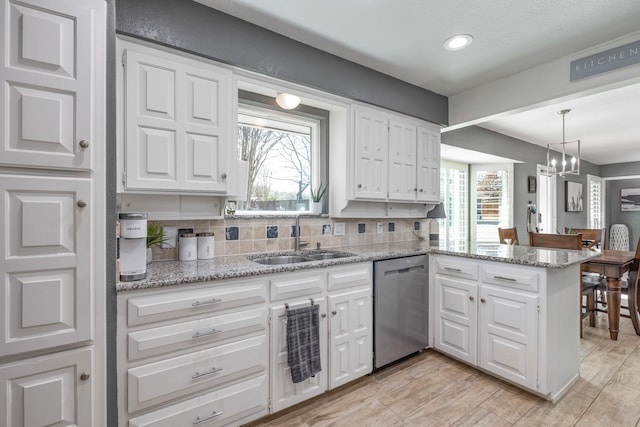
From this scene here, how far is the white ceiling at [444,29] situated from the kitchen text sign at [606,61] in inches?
3.6

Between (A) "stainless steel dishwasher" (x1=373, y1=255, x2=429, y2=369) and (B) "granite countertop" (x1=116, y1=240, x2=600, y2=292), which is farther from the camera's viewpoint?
(A) "stainless steel dishwasher" (x1=373, y1=255, x2=429, y2=369)

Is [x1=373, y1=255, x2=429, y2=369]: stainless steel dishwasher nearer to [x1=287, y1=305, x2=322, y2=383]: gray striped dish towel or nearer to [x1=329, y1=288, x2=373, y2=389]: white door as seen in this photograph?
[x1=329, y1=288, x2=373, y2=389]: white door

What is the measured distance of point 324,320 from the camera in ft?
6.67

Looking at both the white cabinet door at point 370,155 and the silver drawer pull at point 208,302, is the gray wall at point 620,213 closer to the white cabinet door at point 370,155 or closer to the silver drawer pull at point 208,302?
the white cabinet door at point 370,155

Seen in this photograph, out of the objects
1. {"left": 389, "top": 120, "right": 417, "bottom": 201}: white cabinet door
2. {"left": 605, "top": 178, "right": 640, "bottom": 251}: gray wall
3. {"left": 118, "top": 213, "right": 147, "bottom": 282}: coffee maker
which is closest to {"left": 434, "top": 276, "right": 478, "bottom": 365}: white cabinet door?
{"left": 389, "top": 120, "right": 417, "bottom": 201}: white cabinet door

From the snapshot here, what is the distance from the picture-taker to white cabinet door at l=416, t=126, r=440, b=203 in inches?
122

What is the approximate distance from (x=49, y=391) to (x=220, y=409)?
2.50 ft

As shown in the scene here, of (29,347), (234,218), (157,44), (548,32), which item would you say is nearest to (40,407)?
(29,347)

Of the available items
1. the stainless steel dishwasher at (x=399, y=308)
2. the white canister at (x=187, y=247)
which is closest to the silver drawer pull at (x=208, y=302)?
the white canister at (x=187, y=247)

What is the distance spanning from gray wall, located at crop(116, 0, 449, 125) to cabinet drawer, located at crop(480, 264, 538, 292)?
5.17 feet

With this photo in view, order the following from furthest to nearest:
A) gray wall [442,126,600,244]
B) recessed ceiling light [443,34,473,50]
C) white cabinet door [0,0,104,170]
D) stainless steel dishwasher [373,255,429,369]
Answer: gray wall [442,126,600,244] → stainless steel dishwasher [373,255,429,369] → recessed ceiling light [443,34,473,50] → white cabinet door [0,0,104,170]

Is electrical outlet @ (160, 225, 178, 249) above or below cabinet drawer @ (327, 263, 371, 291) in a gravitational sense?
above

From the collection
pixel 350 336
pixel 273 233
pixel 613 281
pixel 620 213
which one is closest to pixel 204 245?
pixel 273 233

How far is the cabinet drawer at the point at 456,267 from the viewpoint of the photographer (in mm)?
2379
